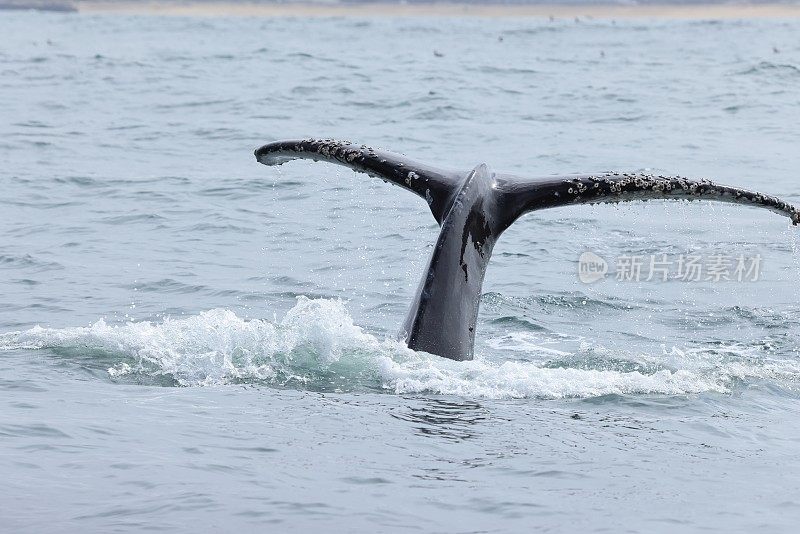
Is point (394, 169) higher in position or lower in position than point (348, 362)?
higher

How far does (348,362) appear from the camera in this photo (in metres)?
9.68

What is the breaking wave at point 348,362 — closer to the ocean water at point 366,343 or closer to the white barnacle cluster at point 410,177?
the ocean water at point 366,343

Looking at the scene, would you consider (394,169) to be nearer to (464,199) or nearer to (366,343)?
(464,199)

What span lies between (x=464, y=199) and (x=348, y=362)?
160 cm

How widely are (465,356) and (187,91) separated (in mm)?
26110

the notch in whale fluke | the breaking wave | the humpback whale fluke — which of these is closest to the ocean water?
the breaking wave

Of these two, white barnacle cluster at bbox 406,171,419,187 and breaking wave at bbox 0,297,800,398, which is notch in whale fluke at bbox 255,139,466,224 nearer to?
white barnacle cluster at bbox 406,171,419,187

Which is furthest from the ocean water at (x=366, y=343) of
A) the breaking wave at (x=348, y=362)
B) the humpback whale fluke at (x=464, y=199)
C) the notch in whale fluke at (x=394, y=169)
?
the notch in whale fluke at (x=394, y=169)

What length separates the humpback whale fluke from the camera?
8.52 meters

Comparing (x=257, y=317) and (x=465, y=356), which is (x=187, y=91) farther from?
(x=465, y=356)

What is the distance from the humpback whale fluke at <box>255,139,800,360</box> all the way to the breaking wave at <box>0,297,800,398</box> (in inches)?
10.6

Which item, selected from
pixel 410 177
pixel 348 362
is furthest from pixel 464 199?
pixel 348 362

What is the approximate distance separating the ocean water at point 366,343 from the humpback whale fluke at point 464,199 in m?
0.30

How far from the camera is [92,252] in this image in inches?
585
